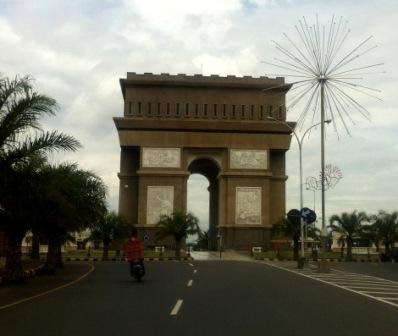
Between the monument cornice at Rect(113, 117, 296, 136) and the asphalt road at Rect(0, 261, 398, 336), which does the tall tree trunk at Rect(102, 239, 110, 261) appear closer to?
the monument cornice at Rect(113, 117, 296, 136)

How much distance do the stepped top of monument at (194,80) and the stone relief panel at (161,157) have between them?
9423 millimetres

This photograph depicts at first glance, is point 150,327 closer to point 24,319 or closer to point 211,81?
point 24,319

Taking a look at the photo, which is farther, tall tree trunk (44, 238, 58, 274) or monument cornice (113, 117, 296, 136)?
monument cornice (113, 117, 296, 136)

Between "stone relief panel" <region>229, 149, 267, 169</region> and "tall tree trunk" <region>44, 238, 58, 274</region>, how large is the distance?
5343 cm

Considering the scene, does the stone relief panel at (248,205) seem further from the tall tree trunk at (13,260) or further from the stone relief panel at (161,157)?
the tall tree trunk at (13,260)

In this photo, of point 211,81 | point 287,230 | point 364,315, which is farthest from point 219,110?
point 364,315

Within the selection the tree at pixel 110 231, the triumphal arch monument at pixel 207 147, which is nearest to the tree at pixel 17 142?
the tree at pixel 110 231

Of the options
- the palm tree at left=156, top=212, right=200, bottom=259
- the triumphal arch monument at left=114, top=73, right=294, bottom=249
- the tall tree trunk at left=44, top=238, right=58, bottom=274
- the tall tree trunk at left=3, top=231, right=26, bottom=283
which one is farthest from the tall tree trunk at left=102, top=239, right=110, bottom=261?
the tall tree trunk at left=3, top=231, right=26, bottom=283

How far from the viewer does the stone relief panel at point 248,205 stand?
8106 cm

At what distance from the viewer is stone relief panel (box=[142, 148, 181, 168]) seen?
269 ft

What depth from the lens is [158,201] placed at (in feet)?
266

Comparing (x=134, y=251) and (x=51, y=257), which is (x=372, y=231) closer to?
(x=51, y=257)


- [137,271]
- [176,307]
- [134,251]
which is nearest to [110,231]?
[134,251]

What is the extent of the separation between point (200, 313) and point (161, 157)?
231 ft
